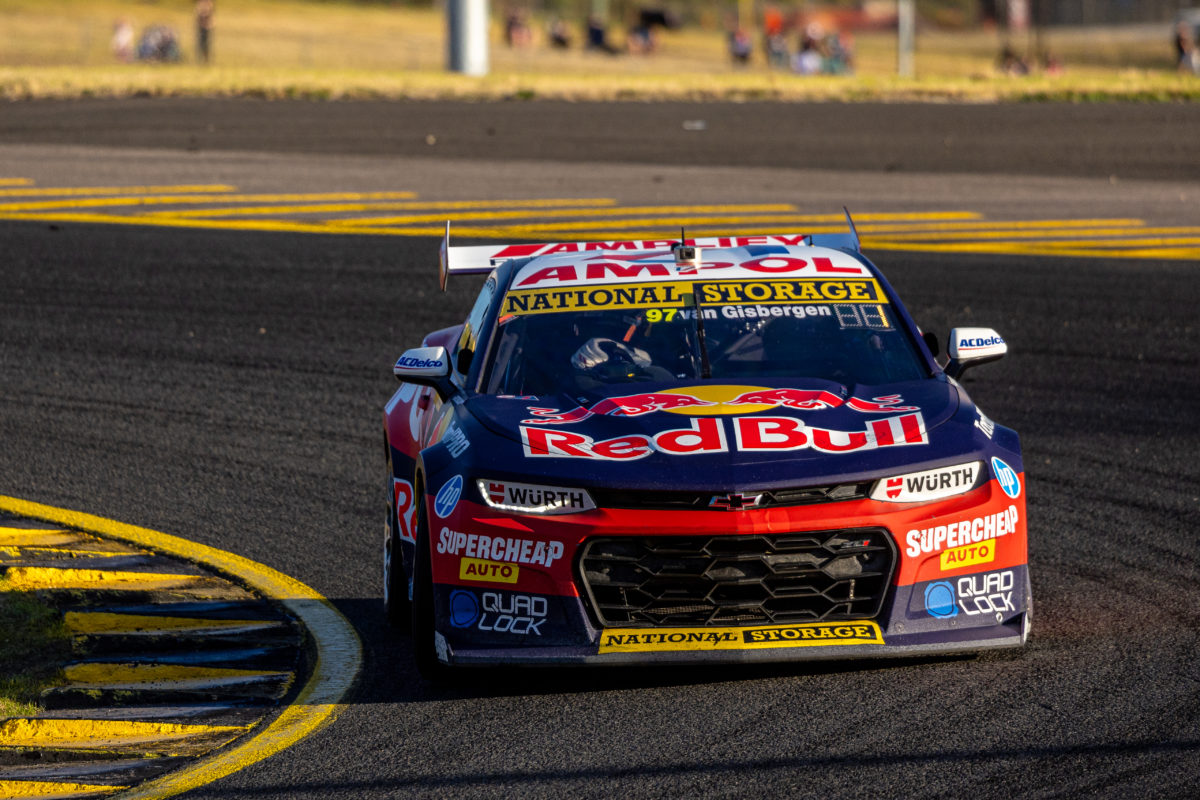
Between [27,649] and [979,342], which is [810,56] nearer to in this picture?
[979,342]

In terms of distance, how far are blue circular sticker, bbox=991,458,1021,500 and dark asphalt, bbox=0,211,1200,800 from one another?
0.62m

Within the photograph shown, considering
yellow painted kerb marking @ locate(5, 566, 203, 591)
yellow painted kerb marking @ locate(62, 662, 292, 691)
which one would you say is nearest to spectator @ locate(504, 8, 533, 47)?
yellow painted kerb marking @ locate(5, 566, 203, 591)

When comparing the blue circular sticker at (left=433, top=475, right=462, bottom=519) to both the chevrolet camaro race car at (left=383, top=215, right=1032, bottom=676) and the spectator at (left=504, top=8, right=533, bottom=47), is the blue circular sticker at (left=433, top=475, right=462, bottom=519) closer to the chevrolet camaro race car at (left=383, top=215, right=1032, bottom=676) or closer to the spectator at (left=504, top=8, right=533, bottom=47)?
the chevrolet camaro race car at (left=383, top=215, right=1032, bottom=676)

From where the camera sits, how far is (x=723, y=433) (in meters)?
5.98

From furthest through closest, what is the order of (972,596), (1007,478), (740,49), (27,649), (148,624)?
1. (740,49)
2. (148,624)
3. (27,649)
4. (1007,478)
5. (972,596)

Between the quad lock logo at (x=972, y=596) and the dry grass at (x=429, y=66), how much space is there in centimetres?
2276

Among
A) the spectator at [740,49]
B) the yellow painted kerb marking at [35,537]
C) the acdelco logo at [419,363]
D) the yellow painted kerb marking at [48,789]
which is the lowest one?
the spectator at [740,49]

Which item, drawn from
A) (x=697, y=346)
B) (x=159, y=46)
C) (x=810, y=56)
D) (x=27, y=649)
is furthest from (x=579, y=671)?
(x=810, y=56)

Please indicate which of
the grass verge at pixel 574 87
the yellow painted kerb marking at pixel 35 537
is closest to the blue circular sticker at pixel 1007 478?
the yellow painted kerb marking at pixel 35 537

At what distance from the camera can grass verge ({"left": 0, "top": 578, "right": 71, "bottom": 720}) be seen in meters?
6.17

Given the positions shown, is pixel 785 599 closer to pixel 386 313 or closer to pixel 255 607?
pixel 255 607

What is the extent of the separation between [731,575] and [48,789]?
222cm

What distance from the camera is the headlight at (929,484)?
5809 mm

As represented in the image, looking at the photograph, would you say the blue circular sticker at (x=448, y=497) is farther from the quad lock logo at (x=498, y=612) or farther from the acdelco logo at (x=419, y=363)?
the acdelco logo at (x=419, y=363)
